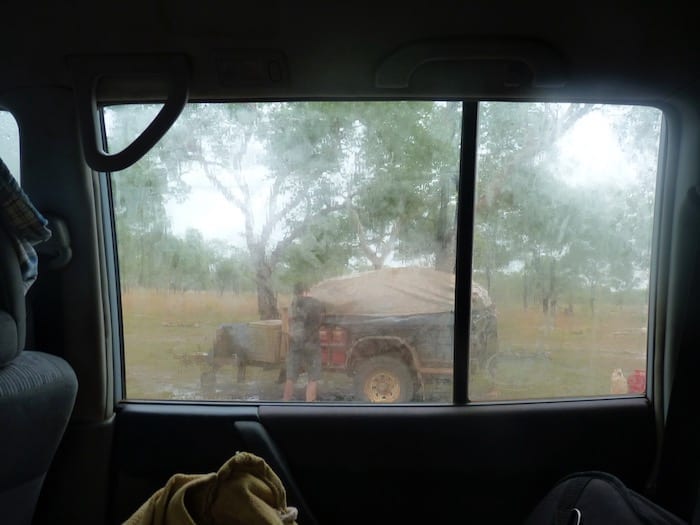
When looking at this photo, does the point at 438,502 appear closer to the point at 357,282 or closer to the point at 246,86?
the point at 357,282

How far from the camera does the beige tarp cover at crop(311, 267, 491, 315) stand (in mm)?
1909

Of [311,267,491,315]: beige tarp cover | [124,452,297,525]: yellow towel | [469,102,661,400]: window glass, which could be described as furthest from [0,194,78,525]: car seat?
[469,102,661,400]: window glass

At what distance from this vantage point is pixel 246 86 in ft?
5.43

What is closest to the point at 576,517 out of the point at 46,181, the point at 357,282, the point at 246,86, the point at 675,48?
the point at 357,282

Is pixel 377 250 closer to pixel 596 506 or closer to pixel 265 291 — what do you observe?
pixel 265 291

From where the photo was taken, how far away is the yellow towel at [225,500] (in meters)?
1.25

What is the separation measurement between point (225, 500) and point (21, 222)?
33.3 inches

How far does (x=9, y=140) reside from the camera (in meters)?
→ 1.77

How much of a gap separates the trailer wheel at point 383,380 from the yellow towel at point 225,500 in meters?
0.64

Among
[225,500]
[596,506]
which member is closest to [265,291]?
[225,500]

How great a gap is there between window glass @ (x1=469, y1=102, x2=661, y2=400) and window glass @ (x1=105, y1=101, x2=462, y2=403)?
0.14 meters

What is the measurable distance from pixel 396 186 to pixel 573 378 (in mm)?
979

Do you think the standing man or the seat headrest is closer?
the seat headrest

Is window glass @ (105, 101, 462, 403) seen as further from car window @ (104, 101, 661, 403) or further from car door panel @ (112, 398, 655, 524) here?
car door panel @ (112, 398, 655, 524)
